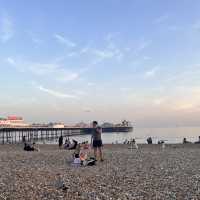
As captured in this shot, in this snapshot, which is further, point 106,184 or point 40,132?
point 40,132

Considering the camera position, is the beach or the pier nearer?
the beach

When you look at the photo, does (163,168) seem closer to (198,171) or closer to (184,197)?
(198,171)

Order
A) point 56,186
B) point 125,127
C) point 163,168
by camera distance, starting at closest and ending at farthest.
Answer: point 56,186
point 163,168
point 125,127

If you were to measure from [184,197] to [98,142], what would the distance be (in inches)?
399

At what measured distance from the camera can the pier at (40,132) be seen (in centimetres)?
10278

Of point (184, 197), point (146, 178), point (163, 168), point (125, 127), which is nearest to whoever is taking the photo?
point (184, 197)

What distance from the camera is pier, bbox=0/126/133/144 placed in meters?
103

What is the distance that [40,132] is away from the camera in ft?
411

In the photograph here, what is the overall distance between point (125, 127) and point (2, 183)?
150m

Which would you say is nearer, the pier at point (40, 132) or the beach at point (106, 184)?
the beach at point (106, 184)

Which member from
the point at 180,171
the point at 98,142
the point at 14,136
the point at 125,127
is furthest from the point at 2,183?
the point at 125,127

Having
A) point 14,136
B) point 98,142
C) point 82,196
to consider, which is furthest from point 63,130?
point 82,196

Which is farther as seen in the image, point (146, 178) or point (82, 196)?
point (146, 178)

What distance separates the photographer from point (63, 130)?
137750mm
